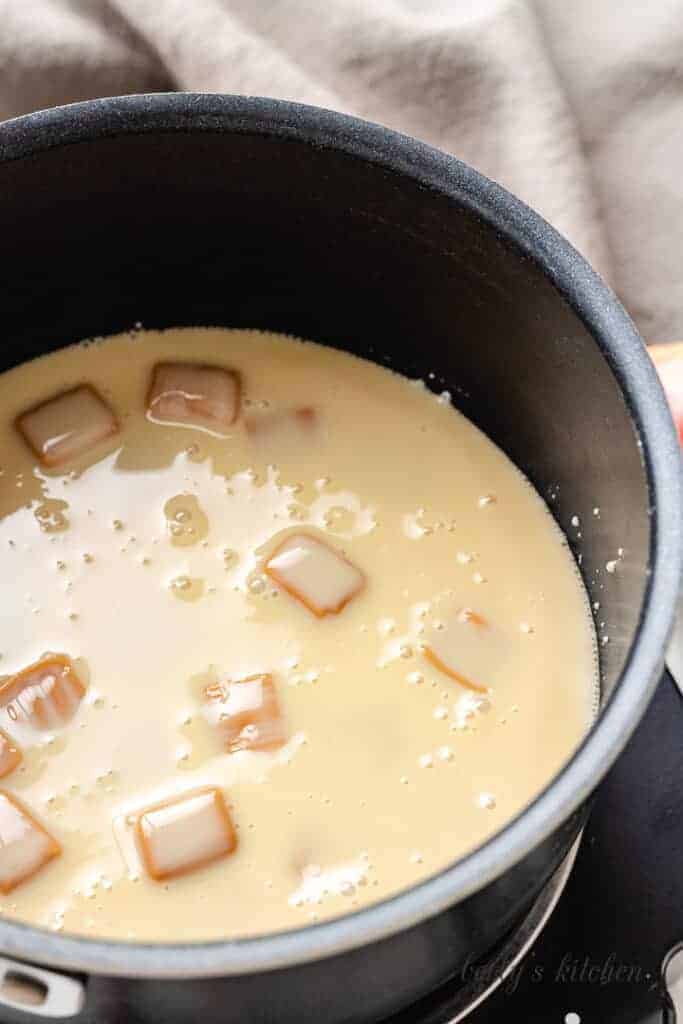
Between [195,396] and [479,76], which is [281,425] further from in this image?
[479,76]

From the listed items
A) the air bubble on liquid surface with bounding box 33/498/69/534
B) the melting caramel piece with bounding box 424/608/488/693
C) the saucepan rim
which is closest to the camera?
the saucepan rim

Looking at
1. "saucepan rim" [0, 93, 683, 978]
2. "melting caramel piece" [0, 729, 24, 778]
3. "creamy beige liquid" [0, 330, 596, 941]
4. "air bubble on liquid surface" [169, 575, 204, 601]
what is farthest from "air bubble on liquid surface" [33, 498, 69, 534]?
"saucepan rim" [0, 93, 683, 978]

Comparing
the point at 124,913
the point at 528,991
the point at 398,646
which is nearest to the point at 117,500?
the point at 398,646

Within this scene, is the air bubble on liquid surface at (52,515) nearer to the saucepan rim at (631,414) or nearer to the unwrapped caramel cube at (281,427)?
the unwrapped caramel cube at (281,427)

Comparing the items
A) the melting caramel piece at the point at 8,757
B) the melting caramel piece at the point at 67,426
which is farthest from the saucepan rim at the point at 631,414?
the melting caramel piece at the point at 8,757

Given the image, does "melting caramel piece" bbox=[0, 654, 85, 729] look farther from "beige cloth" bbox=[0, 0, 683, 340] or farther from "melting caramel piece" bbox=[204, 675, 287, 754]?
"beige cloth" bbox=[0, 0, 683, 340]
